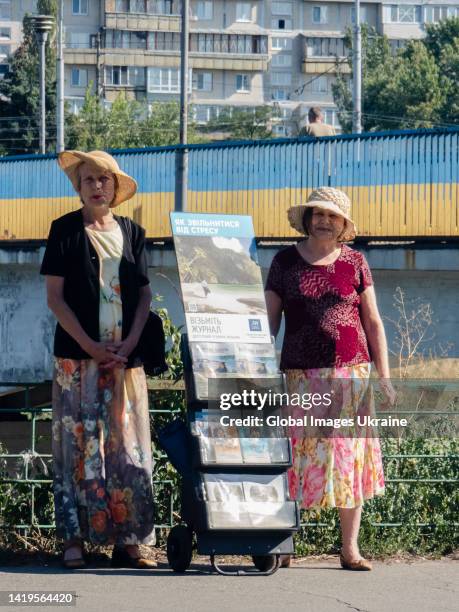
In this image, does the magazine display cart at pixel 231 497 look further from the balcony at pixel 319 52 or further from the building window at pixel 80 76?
the balcony at pixel 319 52

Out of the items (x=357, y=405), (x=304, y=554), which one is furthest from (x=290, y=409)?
(x=304, y=554)

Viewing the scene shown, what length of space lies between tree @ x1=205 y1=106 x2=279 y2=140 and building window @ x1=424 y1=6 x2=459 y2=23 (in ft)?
66.7

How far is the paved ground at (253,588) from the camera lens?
729 centimetres

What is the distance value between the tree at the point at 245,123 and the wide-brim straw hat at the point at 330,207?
8706cm

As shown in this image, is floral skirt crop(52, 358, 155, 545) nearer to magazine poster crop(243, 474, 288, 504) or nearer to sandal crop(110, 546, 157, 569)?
sandal crop(110, 546, 157, 569)

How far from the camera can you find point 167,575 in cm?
805

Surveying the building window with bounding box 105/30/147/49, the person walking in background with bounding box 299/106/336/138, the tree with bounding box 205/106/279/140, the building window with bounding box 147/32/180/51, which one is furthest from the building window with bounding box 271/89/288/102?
the person walking in background with bounding box 299/106/336/138

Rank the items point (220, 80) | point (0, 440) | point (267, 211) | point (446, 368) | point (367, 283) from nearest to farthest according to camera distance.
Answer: point (367, 283), point (0, 440), point (446, 368), point (267, 211), point (220, 80)

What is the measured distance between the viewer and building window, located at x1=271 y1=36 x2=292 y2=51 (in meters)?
121

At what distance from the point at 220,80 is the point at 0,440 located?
4208 inches

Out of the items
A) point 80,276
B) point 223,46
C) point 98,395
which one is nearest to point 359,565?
point 98,395

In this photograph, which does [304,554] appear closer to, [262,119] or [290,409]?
[290,409]

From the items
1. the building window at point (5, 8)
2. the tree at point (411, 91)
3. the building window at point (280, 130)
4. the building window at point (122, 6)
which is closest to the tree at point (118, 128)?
the tree at point (411, 91)

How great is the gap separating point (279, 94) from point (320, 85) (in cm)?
383
